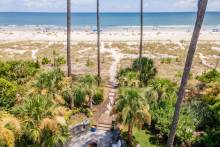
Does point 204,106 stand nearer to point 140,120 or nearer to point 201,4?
point 140,120

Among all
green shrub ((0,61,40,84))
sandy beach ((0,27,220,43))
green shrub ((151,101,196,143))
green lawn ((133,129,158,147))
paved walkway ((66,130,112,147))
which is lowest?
green lawn ((133,129,158,147))

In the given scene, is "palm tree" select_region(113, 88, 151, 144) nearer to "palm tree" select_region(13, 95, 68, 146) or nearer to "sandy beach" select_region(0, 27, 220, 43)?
"palm tree" select_region(13, 95, 68, 146)

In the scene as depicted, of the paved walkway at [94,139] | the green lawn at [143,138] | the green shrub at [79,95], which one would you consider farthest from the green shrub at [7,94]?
the green lawn at [143,138]

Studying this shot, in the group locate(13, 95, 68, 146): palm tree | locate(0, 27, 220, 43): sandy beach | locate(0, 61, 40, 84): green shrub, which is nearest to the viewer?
locate(13, 95, 68, 146): palm tree

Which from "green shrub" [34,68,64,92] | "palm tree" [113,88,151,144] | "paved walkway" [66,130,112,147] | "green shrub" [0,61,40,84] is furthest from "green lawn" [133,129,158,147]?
"green shrub" [0,61,40,84]

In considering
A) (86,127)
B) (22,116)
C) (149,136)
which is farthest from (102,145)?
(22,116)

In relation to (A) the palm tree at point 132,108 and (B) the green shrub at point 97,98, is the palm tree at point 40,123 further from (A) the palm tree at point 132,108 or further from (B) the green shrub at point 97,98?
(B) the green shrub at point 97,98
